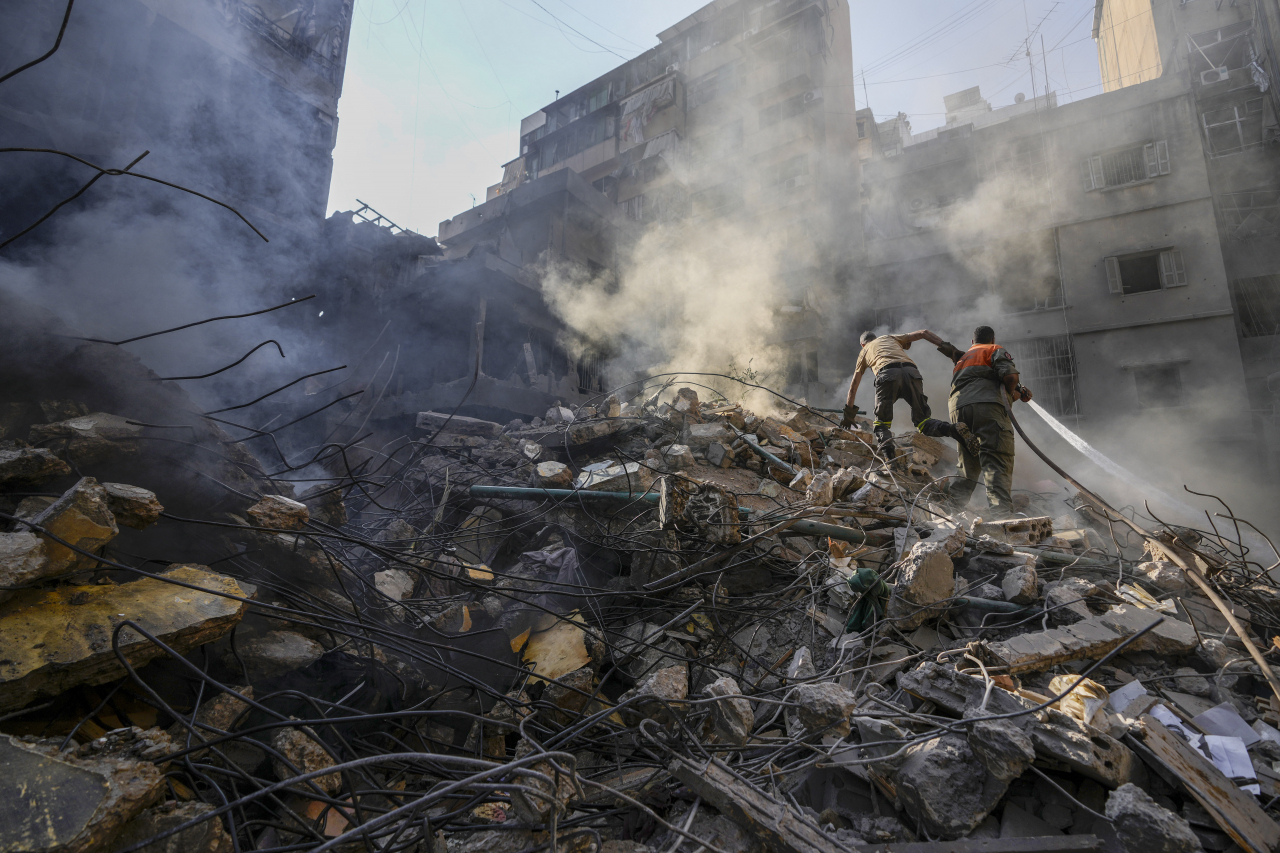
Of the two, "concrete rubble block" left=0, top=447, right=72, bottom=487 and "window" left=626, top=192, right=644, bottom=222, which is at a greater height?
"window" left=626, top=192, right=644, bottom=222

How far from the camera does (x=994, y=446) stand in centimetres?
494

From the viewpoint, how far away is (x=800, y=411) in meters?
7.83

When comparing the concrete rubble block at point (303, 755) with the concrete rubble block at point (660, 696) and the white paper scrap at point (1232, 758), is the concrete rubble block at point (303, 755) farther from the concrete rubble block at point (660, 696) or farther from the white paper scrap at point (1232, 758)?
the white paper scrap at point (1232, 758)

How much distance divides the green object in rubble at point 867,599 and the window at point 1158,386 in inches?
582

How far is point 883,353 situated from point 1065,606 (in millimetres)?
4598

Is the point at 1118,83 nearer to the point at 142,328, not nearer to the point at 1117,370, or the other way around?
the point at 1117,370

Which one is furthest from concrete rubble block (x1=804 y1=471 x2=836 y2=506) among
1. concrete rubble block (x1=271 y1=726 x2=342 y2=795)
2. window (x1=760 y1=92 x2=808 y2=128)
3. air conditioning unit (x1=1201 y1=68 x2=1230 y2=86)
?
window (x1=760 y1=92 x2=808 y2=128)

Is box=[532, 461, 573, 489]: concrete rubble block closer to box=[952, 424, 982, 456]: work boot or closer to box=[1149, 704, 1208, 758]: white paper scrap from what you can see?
box=[1149, 704, 1208, 758]: white paper scrap

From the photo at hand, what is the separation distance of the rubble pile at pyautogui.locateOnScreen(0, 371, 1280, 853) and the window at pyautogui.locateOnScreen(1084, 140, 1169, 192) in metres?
15.0

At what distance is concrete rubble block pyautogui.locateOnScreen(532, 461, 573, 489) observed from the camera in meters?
4.38

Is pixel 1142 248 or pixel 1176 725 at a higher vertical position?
pixel 1142 248

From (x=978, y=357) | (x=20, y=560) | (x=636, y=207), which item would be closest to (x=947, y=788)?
(x=20, y=560)

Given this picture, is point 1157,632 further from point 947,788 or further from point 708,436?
point 708,436

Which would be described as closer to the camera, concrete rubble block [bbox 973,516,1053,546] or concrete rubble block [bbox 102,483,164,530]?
concrete rubble block [bbox 102,483,164,530]
